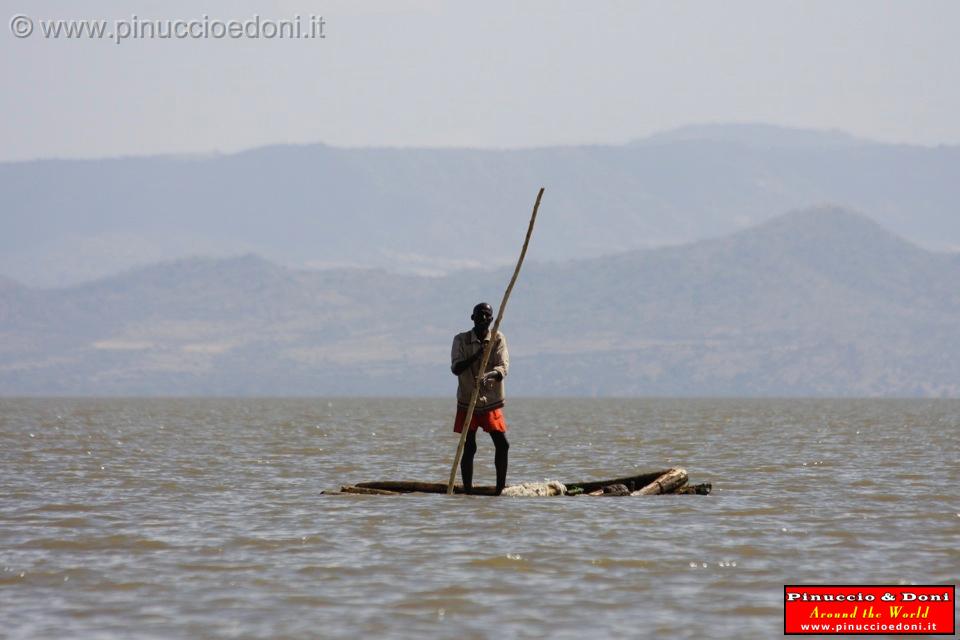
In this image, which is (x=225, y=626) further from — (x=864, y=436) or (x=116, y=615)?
(x=864, y=436)

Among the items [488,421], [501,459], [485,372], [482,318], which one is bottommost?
[501,459]

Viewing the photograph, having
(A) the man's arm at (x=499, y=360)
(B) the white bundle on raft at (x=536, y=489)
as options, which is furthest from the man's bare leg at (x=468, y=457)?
(A) the man's arm at (x=499, y=360)

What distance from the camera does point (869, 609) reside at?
11.2 m

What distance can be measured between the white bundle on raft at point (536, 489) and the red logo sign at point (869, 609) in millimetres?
7431

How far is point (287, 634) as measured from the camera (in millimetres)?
10523

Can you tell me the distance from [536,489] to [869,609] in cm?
853

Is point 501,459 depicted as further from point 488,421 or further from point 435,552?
point 435,552

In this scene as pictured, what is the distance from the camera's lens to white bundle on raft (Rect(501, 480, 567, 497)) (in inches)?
762

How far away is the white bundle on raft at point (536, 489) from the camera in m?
19.3

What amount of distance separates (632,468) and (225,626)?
17147 mm

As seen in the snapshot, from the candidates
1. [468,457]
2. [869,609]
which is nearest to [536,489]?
[468,457]

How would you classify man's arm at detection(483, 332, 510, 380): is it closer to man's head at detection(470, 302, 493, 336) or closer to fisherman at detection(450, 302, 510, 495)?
fisherman at detection(450, 302, 510, 495)

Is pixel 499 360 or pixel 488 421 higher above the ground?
pixel 499 360

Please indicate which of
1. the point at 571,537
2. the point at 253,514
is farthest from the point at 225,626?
the point at 253,514
